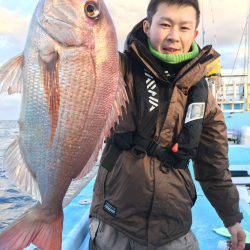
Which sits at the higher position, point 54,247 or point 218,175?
point 218,175

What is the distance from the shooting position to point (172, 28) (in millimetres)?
2070

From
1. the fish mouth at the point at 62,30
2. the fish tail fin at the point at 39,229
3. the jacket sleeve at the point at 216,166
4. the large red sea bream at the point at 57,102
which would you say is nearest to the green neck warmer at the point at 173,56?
the jacket sleeve at the point at 216,166

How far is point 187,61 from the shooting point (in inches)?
85.0

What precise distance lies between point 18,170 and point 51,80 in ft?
1.36

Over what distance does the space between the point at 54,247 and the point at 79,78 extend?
76 centimetres

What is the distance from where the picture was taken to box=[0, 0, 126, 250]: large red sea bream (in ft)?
4.60

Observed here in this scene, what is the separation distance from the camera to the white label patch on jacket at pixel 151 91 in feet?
6.89

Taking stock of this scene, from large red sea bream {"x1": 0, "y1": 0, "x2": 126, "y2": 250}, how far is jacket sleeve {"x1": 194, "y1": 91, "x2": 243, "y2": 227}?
3.50ft

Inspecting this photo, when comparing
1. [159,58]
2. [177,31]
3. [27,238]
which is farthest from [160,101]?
[27,238]

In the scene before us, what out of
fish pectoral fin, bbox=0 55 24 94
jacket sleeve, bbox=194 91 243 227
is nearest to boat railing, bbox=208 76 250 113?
jacket sleeve, bbox=194 91 243 227

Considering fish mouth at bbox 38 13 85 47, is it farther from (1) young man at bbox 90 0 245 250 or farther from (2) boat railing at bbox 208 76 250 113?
(2) boat railing at bbox 208 76 250 113

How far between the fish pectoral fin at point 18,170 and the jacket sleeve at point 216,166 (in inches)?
51.7

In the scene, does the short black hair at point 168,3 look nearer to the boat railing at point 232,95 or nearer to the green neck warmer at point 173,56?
the green neck warmer at point 173,56

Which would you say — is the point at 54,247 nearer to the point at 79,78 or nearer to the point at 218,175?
the point at 79,78
